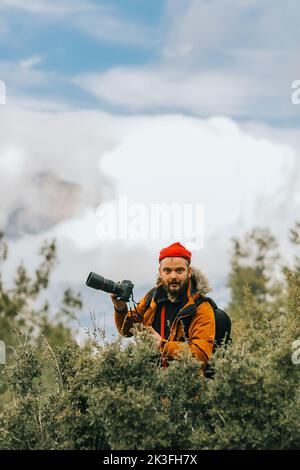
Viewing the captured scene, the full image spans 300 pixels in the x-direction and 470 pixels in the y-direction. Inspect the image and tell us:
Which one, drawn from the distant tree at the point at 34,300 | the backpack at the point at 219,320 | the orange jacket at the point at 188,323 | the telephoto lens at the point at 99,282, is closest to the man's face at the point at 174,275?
the orange jacket at the point at 188,323

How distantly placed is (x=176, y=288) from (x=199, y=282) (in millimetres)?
291

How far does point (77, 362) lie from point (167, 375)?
989 millimetres

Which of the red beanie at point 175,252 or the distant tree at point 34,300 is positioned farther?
the distant tree at point 34,300

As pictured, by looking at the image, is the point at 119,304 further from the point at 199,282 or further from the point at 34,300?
the point at 34,300

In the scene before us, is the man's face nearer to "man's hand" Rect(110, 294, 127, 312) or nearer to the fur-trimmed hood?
the fur-trimmed hood

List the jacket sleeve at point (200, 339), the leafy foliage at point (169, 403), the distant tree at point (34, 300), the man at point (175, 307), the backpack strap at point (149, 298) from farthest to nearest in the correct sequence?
the distant tree at point (34, 300) < the backpack strap at point (149, 298) < the man at point (175, 307) < the jacket sleeve at point (200, 339) < the leafy foliage at point (169, 403)

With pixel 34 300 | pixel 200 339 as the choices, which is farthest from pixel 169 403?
pixel 34 300

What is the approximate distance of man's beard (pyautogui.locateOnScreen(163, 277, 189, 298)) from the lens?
838cm

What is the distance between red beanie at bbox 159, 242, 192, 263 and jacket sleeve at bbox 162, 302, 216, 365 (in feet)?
1.76

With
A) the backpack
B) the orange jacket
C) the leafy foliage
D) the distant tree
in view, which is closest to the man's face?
the orange jacket

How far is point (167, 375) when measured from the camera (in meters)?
7.30

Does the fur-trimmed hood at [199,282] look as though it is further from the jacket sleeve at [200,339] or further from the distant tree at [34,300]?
the distant tree at [34,300]

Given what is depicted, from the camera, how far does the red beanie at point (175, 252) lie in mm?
8445

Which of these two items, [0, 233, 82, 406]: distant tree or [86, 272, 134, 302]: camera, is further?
[0, 233, 82, 406]: distant tree
